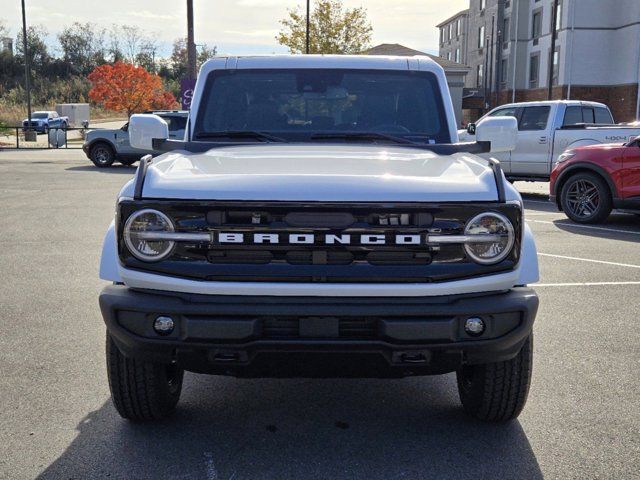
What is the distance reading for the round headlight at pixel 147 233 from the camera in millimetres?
3281

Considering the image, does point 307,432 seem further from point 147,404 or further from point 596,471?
point 596,471

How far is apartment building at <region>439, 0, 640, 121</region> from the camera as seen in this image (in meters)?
42.4

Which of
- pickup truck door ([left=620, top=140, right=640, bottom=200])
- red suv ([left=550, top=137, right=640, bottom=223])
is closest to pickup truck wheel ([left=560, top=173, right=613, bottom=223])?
red suv ([left=550, top=137, right=640, bottom=223])

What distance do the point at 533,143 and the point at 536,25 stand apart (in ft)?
124

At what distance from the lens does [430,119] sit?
191 inches

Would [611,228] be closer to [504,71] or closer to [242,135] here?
[242,135]

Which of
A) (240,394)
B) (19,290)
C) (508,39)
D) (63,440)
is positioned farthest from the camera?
(508,39)

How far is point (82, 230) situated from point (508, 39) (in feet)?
153

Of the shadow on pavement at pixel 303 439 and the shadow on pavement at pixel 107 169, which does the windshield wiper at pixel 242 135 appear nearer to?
the shadow on pavement at pixel 303 439

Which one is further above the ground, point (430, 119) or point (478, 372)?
point (430, 119)

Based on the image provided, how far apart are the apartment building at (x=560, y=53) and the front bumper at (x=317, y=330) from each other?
36.9 meters

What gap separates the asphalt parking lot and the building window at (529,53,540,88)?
151 ft

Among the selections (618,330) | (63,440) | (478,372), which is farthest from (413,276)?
(618,330)

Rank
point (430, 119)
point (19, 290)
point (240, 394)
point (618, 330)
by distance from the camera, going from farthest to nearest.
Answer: point (19, 290) < point (618, 330) < point (430, 119) < point (240, 394)
